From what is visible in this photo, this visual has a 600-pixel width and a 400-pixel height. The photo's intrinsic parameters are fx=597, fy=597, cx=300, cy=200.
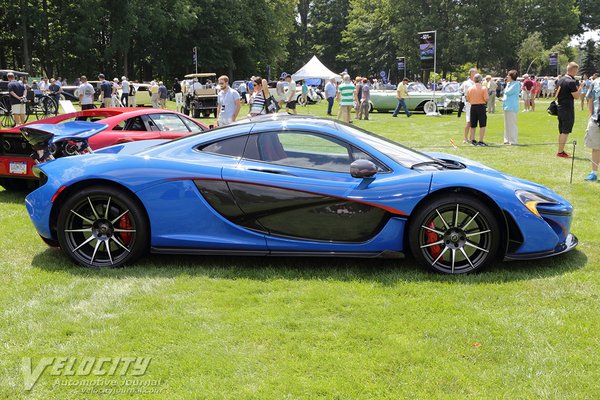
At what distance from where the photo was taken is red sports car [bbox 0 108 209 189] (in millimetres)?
7895

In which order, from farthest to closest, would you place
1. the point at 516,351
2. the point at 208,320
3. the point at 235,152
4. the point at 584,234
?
the point at 584,234
the point at 235,152
the point at 208,320
the point at 516,351

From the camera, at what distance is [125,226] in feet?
16.9

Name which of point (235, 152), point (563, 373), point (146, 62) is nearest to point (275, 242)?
point (235, 152)

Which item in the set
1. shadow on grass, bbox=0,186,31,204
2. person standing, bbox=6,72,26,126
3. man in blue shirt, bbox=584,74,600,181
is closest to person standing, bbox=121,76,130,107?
person standing, bbox=6,72,26,126

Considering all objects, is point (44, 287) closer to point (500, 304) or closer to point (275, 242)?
point (275, 242)

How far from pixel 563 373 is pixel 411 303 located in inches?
Result: 49.0

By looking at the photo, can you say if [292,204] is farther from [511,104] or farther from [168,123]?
[511,104]

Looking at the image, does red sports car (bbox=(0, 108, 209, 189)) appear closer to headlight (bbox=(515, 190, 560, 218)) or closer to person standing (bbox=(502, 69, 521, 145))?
headlight (bbox=(515, 190, 560, 218))

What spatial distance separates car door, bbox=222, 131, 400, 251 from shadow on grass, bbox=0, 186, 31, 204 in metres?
4.55

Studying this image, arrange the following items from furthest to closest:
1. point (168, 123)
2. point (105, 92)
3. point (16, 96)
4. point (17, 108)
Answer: point (105, 92), point (17, 108), point (16, 96), point (168, 123)

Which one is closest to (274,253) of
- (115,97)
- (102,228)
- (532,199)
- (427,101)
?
(102,228)

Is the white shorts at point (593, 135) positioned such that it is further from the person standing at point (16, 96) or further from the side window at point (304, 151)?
the person standing at point (16, 96)

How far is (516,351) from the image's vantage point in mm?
3607

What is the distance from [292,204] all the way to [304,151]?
2.00ft
